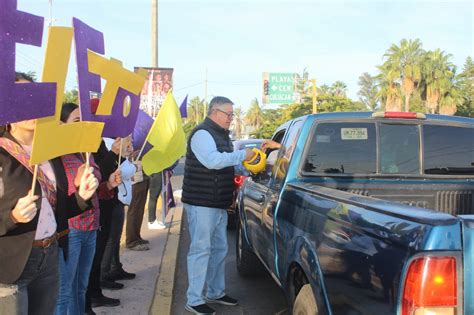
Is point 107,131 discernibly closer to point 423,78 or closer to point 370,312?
point 370,312

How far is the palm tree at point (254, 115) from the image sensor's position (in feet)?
257

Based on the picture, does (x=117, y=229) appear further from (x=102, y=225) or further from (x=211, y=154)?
(x=211, y=154)

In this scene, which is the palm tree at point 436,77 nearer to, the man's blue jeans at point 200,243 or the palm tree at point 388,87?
the palm tree at point 388,87

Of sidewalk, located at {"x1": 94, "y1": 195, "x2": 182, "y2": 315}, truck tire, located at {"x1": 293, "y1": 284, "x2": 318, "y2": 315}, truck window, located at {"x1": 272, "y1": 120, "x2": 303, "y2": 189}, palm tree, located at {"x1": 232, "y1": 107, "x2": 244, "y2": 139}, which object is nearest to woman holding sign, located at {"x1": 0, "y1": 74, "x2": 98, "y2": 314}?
truck tire, located at {"x1": 293, "y1": 284, "x2": 318, "y2": 315}

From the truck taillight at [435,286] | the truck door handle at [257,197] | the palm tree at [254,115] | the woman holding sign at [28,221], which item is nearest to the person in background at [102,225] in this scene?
the woman holding sign at [28,221]

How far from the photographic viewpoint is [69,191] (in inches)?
106

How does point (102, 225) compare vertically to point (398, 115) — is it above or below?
below

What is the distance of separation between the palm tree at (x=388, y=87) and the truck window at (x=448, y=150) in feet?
122

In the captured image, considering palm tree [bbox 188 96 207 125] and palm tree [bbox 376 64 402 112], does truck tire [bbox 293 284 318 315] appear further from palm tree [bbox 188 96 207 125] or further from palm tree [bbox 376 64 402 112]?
palm tree [bbox 188 96 207 125]

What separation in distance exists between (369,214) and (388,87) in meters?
42.2

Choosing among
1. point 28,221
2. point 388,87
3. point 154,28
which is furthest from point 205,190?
point 388,87

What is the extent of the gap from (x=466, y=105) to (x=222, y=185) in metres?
42.0

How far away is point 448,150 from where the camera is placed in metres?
4.01

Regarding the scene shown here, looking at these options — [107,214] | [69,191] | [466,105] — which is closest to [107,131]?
Result: [69,191]
